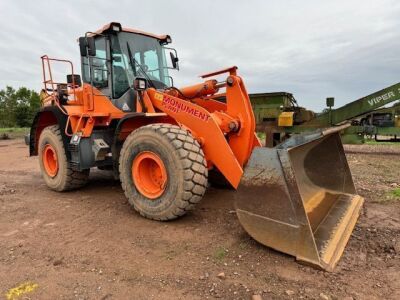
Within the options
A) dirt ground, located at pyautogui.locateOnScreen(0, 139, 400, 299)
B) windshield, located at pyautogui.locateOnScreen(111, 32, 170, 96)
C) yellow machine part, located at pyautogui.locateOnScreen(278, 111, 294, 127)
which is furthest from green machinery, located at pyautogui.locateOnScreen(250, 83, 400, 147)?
windshield, located at pyautogui.locateOnScreen(111, 32, 170, 96)

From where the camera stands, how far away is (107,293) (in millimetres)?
2639

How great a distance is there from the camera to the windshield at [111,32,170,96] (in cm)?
515

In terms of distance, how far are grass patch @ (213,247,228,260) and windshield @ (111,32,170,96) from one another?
2.94 m

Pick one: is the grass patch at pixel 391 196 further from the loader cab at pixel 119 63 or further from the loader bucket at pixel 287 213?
the loader cab at pixel 119 63

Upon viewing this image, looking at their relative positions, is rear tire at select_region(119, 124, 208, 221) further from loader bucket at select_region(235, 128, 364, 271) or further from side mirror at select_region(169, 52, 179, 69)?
side mirror at select_region(169, 52, 179, 69)

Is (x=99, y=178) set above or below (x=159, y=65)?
below

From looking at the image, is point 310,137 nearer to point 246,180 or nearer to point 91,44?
point 246,180

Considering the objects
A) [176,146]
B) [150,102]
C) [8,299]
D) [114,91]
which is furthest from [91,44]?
[8,299]

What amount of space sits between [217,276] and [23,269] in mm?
1725

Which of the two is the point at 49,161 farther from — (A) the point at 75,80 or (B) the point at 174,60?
(B) the point at 174,60

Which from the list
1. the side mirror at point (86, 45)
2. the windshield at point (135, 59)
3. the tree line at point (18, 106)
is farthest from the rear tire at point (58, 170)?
the tree line at point (18, 106)

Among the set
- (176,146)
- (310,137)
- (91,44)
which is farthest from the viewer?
(91,44)

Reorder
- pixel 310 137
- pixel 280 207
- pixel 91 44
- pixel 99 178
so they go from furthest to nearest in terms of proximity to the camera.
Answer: pixel 99 178
pixel 91 44
pixel 310 137
pixel 280 207

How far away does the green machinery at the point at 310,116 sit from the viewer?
31.3 ft
